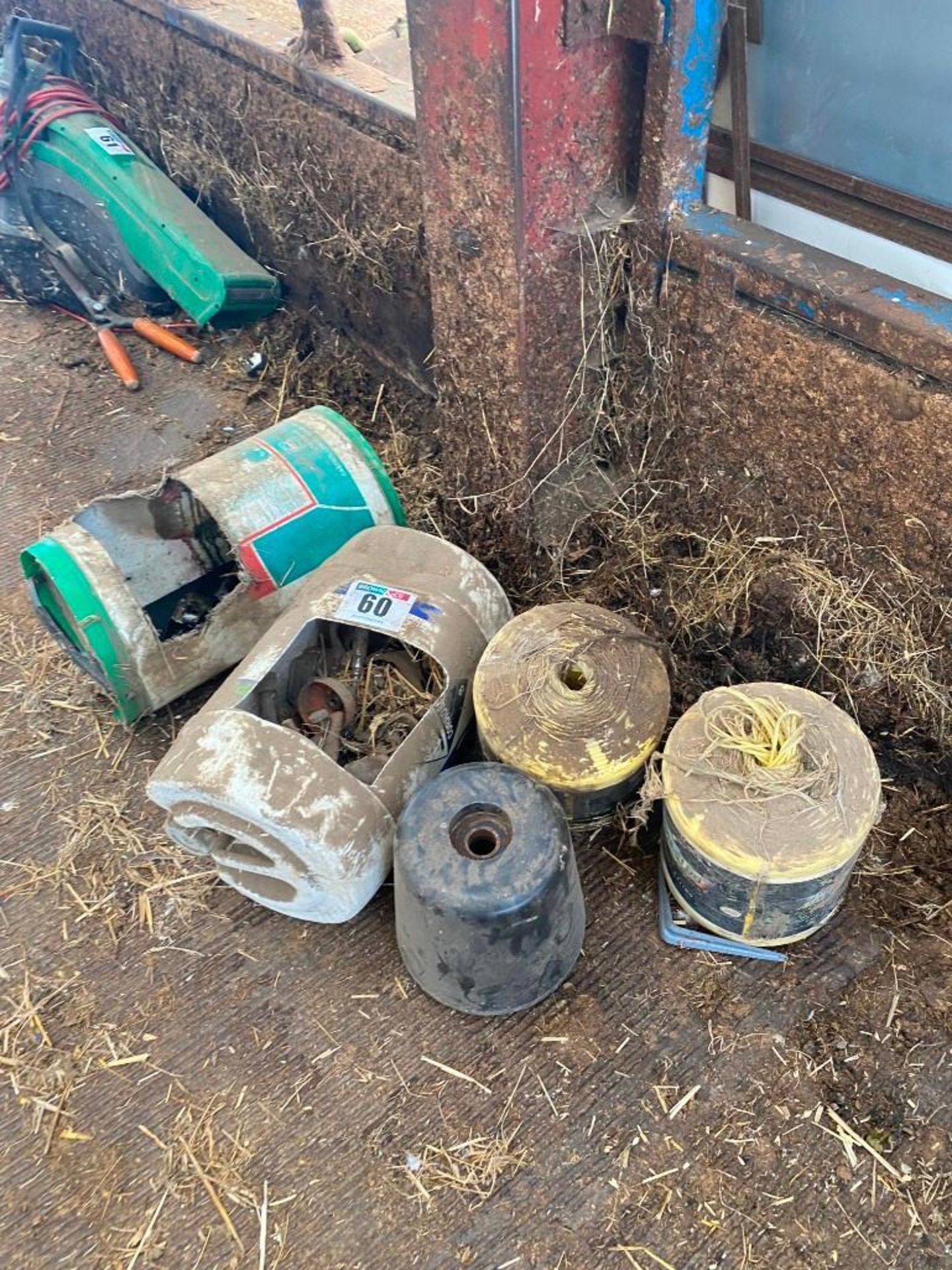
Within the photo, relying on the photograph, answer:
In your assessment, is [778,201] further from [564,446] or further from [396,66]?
[396,66]

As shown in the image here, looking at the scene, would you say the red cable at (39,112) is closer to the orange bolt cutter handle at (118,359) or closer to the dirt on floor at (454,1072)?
the orange bolt cutter handle at (118,359)

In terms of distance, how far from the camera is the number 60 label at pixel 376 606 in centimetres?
279

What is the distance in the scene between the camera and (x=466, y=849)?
2406 millimetres

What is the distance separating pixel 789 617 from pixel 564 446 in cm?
93

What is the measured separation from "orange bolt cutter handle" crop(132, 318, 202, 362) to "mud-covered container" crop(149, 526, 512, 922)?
2.19 metres

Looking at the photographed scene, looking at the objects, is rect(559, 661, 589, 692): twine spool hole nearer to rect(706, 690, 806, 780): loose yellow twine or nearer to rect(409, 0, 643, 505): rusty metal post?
A: rect(706, 690, 806, 780): loose yellow twine

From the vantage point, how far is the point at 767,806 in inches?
93.0

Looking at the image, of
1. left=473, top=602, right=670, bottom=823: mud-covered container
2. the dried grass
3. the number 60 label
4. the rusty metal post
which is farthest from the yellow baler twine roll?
the dried grass

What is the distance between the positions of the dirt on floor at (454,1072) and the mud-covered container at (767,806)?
310 mm

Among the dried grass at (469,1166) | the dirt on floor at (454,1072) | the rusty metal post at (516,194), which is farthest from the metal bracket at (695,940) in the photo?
the rusty metal post at (516,194)

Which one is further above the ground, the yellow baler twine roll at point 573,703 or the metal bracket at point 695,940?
the yellow baler twine roll at point 573,703

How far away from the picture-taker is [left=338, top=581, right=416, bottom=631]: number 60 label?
279cm

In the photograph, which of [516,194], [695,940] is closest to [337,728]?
[695,940]

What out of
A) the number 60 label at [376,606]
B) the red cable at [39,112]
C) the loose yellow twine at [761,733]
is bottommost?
the loose yellow twine at [761,733]
